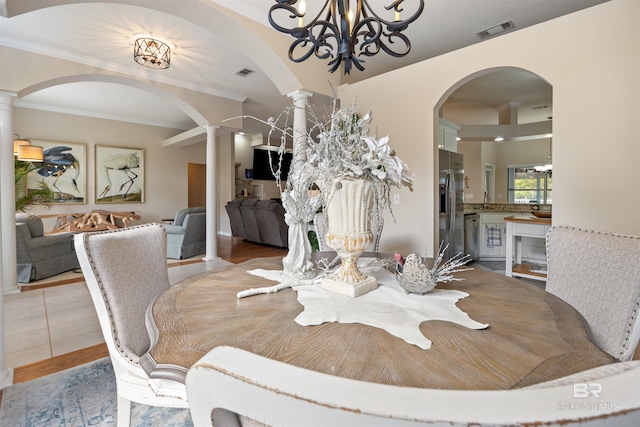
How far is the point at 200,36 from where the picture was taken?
3342 mm

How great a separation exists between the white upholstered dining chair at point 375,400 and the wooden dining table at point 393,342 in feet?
1.21

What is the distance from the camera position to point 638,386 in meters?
0.24

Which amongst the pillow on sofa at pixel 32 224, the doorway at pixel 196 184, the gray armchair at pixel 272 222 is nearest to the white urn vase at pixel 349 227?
the pillow on sofa at pixel 32 224

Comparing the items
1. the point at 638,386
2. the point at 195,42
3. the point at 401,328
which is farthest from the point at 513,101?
the point at 638,386

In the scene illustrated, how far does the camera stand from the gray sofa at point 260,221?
5918 mm

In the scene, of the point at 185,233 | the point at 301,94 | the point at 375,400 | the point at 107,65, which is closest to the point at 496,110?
the point at 301,94

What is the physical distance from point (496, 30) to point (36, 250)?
5.89 m

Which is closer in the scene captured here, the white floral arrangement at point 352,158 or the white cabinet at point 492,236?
the white floral arrangement at point 352,158

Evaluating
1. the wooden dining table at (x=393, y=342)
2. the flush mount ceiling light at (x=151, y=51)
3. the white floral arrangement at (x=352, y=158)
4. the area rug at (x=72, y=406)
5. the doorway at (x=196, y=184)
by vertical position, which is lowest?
the area rug at (x=72, y=406)

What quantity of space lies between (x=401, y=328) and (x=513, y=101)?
21.4 ft

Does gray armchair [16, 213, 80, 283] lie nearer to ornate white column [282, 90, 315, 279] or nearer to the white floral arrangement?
ornate white column [282, 90, 315, 279]

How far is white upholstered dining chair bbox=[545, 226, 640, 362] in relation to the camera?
101 cm

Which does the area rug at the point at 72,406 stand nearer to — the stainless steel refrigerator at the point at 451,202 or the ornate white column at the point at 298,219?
the ornate white column at the point at 298,219

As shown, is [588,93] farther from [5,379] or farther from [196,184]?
[196,184]
